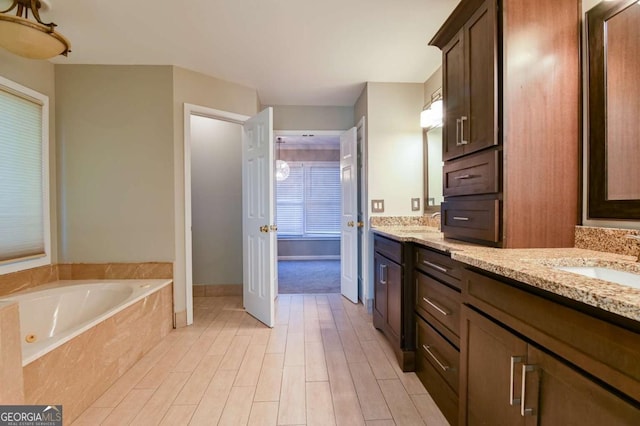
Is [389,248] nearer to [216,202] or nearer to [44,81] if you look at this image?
[216,202]

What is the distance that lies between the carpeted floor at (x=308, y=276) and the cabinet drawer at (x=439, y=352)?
218 centimetres

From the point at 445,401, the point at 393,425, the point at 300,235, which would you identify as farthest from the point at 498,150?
the point at 300,235

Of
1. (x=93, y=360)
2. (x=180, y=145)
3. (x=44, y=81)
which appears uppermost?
(x=44, y=81)

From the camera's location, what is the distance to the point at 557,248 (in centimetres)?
138

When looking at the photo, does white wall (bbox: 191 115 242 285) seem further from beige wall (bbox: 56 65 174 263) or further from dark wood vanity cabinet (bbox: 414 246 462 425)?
dark wood vanity cabinet (bbox: 414 246 462 425)

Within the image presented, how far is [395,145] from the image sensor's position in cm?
307

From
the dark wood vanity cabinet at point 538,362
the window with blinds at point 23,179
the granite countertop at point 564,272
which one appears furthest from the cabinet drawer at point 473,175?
the window with blinds at point 23,179

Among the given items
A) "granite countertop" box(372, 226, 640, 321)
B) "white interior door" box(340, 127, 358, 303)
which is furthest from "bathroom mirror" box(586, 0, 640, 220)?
"white interior door" box(340, 127, 358, 303)

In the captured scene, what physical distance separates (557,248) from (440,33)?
1447 mm

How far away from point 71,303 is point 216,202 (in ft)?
5.66

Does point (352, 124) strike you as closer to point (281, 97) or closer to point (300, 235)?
point (281, 97)

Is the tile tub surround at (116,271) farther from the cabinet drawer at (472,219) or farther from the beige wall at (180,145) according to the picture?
the cabinet drawer at (472,219)

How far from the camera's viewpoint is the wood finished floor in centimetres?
155

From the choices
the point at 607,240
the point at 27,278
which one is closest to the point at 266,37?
the point at 607,240
